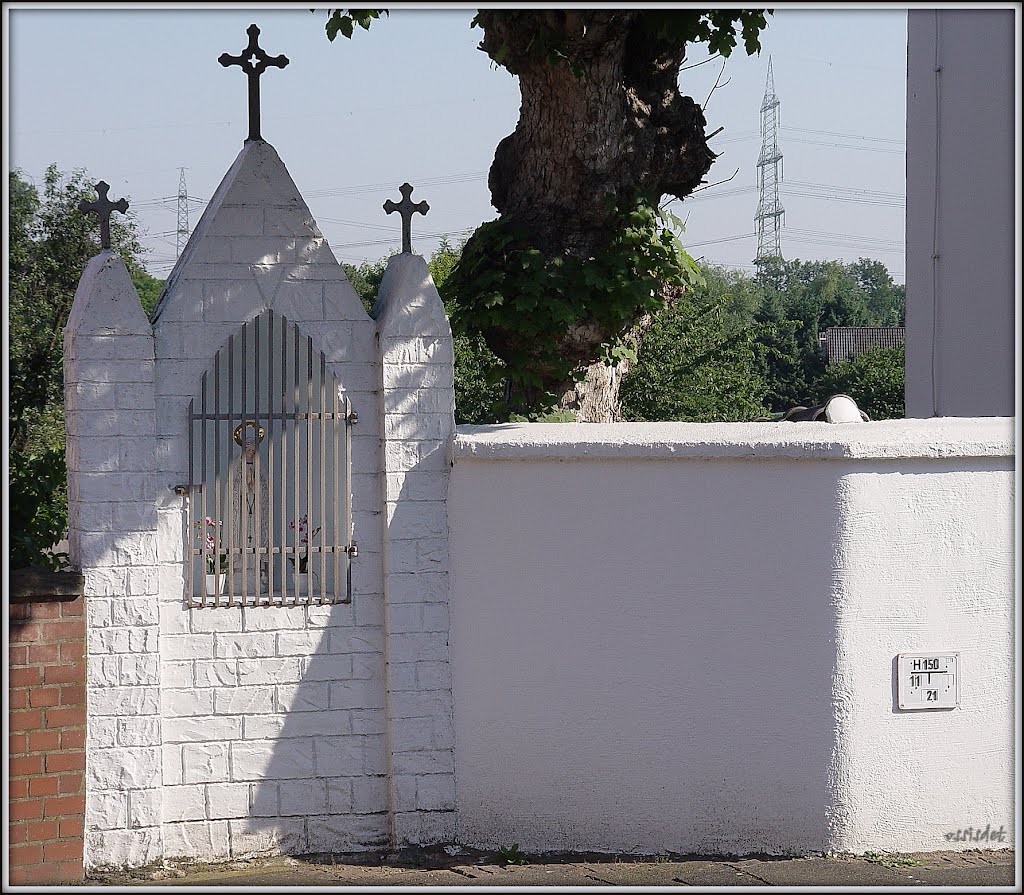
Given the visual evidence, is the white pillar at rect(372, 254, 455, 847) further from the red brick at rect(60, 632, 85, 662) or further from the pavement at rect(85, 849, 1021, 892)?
the red brick at rect(60, 632, 85, 662)

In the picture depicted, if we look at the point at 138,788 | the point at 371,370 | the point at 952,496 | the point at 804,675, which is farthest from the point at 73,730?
the point at 952,496

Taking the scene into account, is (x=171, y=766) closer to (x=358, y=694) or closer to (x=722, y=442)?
(x=358, y=694)

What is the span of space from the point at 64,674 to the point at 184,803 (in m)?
0.84

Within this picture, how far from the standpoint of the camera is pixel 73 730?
5.26 m

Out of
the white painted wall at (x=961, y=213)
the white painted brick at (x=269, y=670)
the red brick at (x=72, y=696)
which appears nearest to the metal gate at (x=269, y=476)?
the white painted brick at (x=269, y=670)

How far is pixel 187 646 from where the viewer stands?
18.0 feet

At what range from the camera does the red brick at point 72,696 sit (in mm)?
5246

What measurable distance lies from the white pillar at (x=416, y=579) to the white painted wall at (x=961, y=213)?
537cm

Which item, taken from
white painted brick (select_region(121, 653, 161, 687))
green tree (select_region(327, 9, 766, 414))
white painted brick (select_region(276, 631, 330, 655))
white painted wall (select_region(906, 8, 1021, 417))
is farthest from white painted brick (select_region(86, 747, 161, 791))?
white painted wall (select_region(906, 8, 1021, 417))

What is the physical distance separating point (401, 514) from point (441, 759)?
1.21 meters

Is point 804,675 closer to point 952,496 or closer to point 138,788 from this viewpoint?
point 952,496

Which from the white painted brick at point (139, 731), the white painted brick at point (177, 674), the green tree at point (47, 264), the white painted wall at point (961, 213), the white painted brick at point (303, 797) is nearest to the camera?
the white painted brick at point (139, 731)

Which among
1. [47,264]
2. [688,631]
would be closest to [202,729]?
[688,631]

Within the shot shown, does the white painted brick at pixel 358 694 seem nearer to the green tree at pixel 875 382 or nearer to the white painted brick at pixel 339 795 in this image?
the white painted brick at pixel 339 795
